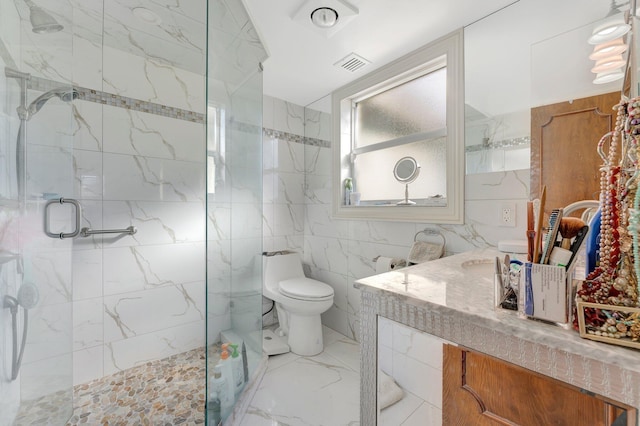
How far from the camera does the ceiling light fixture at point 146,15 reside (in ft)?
5.44

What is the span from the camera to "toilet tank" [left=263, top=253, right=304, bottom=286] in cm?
242

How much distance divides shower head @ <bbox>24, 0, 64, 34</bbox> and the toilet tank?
75.2 inches

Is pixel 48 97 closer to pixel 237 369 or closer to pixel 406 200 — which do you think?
pixel 237 369

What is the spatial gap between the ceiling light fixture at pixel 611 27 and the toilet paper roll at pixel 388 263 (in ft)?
4.85

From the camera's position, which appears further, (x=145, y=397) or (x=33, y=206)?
(x=145, y=397)

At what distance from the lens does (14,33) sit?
0.98m

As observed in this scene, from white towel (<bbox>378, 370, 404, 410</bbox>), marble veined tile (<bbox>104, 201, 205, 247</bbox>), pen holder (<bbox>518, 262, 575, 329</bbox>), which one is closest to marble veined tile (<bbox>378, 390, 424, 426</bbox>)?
white towel (<bbox>378, 370, 404, 410</bbox>)

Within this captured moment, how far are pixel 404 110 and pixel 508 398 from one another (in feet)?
6.64

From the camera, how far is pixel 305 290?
2.11 metres

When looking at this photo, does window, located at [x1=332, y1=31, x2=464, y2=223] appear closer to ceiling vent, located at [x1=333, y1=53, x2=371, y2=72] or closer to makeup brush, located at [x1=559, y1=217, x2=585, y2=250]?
ceiling vent, located at [x1=333, y1=53, x2=371, y2=72]

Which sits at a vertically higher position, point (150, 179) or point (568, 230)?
point (150, 179)

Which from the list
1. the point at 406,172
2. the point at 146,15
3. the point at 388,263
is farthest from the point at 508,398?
the point at 146,15

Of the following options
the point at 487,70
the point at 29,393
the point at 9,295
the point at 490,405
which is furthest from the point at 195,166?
the point at 490,405

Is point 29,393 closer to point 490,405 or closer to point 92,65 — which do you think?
point 490,405
